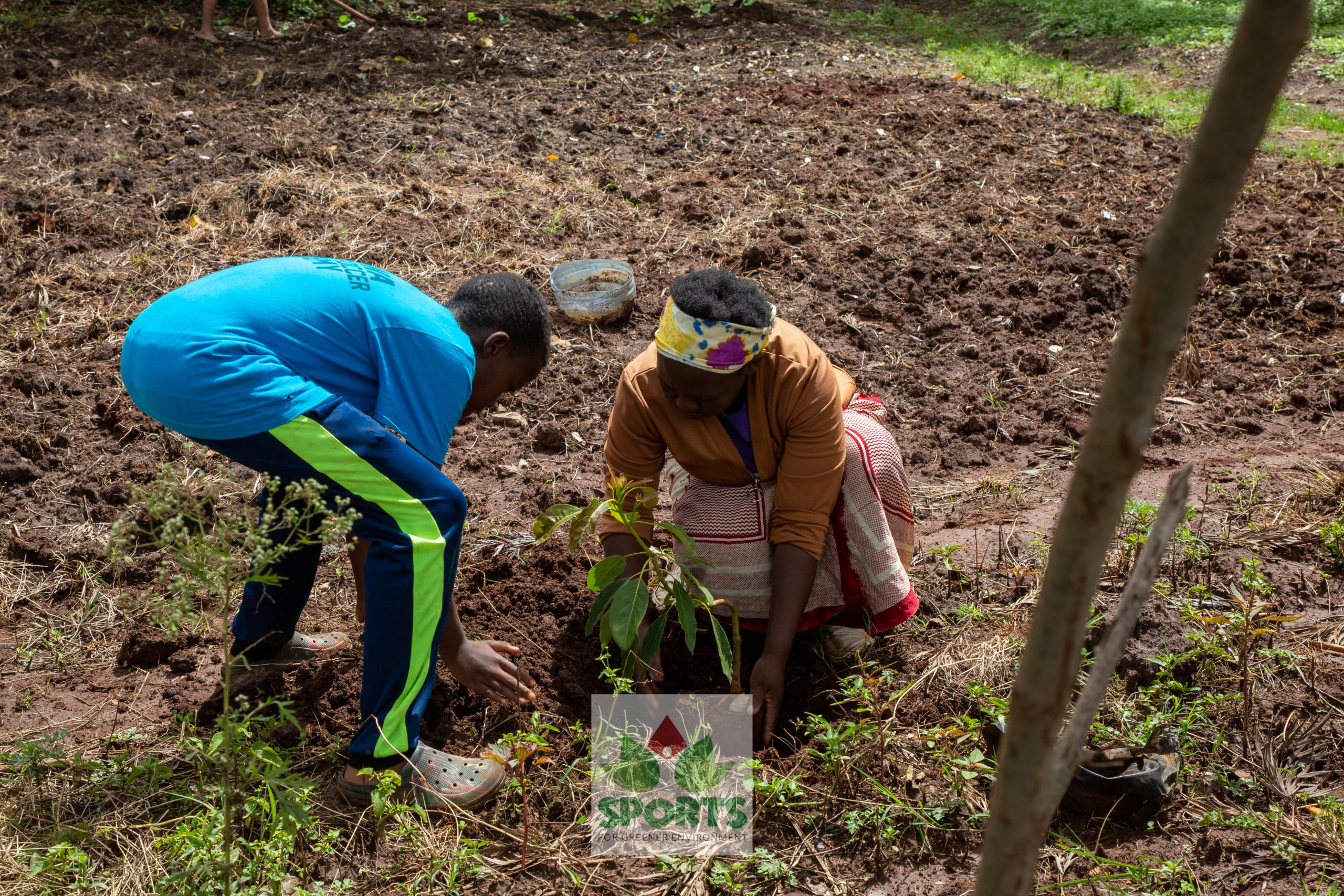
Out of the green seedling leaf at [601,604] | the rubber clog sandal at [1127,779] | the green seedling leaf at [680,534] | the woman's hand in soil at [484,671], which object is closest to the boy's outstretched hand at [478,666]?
the woman's hand in soil at [484,671]

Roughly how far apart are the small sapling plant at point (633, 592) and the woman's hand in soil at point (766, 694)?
6cm

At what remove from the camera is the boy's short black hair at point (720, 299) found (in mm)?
2146

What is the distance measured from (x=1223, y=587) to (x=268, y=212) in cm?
464

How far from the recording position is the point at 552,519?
2172mm

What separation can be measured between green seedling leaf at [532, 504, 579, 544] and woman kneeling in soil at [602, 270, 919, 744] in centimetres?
31

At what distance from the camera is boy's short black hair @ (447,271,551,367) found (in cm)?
217

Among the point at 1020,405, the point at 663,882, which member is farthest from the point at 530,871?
the point at 1020,405

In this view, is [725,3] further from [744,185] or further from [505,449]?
[505,449]

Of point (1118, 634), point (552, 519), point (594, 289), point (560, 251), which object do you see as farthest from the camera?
point (560, 251)

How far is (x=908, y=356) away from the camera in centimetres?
431

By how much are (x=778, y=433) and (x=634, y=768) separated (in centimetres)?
91

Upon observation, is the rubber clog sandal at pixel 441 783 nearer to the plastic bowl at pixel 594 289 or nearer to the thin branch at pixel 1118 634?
the thin branch at pixel 1118 634

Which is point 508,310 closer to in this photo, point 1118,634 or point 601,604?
point 601,604

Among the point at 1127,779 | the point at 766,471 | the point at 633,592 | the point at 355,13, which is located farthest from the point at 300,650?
the point at 355,13
